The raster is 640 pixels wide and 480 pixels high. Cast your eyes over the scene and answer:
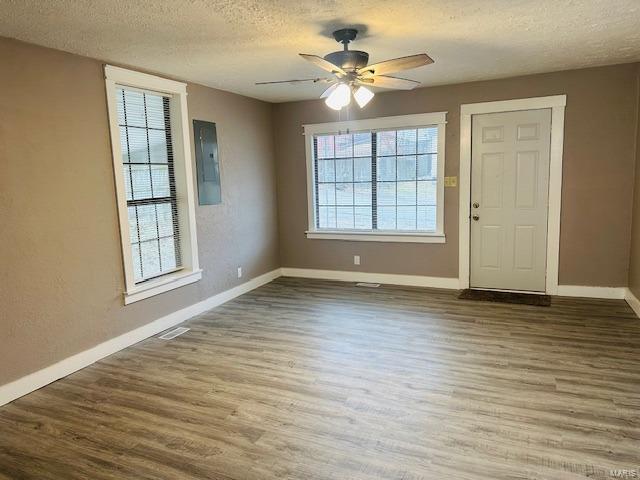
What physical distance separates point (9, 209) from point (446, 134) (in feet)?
14.1

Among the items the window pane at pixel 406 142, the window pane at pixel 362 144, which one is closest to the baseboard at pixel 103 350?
the window pane at pixel 362 144

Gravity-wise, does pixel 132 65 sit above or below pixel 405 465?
above

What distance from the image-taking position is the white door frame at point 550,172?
473 cm

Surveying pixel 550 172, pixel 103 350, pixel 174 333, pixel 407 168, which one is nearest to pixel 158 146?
pixel 174 333

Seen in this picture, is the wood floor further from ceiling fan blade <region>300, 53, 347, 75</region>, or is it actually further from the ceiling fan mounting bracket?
the ceiling fan mounting bracket

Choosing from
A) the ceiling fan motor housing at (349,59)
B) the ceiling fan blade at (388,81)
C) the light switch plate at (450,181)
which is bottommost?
the light switch plate at (450,181)

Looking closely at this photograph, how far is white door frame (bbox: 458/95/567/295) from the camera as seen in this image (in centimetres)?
473

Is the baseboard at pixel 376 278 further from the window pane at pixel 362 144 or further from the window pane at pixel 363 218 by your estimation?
the window pane at pixel 362 144

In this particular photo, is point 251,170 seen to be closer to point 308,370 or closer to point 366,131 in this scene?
point 366,131

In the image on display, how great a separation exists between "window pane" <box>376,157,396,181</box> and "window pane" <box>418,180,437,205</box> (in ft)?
1.23

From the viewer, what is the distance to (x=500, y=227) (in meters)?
5.12

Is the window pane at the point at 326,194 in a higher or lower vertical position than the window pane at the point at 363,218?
higher

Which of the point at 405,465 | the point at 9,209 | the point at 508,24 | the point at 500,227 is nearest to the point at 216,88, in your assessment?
the point at 9,209

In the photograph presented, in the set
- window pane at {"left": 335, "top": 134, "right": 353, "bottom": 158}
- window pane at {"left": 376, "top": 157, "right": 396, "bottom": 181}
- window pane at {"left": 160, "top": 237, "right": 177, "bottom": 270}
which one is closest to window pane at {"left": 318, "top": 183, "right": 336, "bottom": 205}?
window pane at {"left": 335, "top": 134, "right": 353, "bottom": 158}
